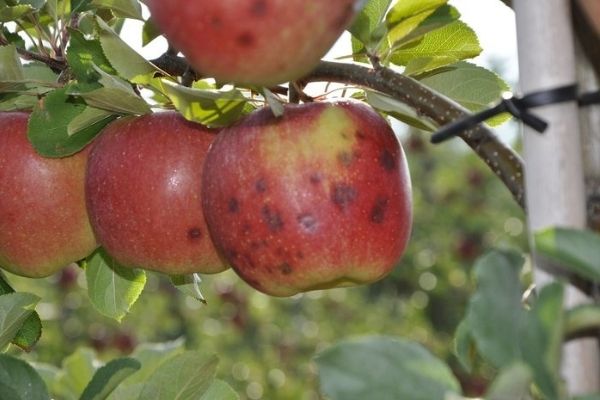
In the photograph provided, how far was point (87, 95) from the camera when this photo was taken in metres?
0.88

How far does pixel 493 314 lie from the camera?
51 centimetres

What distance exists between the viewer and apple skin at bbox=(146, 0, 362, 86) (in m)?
0.66

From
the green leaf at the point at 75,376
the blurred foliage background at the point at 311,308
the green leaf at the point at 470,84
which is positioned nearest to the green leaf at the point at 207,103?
the green leaf at the point at 470,84

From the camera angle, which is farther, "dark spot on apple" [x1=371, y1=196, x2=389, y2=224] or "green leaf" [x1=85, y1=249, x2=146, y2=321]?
"green leaf" [x1=85, y1=249, x2=146, y2=321]

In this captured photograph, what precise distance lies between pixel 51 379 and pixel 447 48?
34.2 inches

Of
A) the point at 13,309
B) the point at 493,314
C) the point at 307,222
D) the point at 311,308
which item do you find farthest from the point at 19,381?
the point at 311,308

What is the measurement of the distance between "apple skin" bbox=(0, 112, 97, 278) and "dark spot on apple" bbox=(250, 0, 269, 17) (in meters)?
0.44

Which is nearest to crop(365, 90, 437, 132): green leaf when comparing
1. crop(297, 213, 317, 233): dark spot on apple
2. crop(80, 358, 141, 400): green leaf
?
crop(297, 213, 317, 233): dark spot on apple

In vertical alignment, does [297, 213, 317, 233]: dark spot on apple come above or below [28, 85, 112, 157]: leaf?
above

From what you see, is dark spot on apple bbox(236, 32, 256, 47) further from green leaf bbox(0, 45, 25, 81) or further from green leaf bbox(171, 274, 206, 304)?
green leaf bbox(171, 274, 206, 304)

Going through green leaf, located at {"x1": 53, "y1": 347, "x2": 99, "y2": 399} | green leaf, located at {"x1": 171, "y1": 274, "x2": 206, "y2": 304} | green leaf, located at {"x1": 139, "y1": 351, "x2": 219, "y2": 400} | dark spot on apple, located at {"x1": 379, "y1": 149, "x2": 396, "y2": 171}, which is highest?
dark spot on apple, located at {"x1": 379, "y1": 149, "x2": 396, "y2": 171}

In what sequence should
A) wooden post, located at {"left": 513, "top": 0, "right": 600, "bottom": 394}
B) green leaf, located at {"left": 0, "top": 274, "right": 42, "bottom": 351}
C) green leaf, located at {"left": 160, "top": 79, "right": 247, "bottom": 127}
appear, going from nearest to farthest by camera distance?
wooden post, located at {"left": 513, "top": 0, "right": 600, "bottom": 394} < green leaf, located at {"left": 160, "top": 79, "right": 247, "bottom": 127} < green leaf, located at {"left": 0, "top": 274, "right": 42, "bottom": 351}

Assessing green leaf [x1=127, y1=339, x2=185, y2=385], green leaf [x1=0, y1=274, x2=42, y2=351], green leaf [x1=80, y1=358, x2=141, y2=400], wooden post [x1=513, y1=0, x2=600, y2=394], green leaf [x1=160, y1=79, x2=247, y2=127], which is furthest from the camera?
green leaf [x1=127, y1=339, x2=185, y2=385]

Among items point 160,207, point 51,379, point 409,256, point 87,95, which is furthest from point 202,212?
point 409,256
